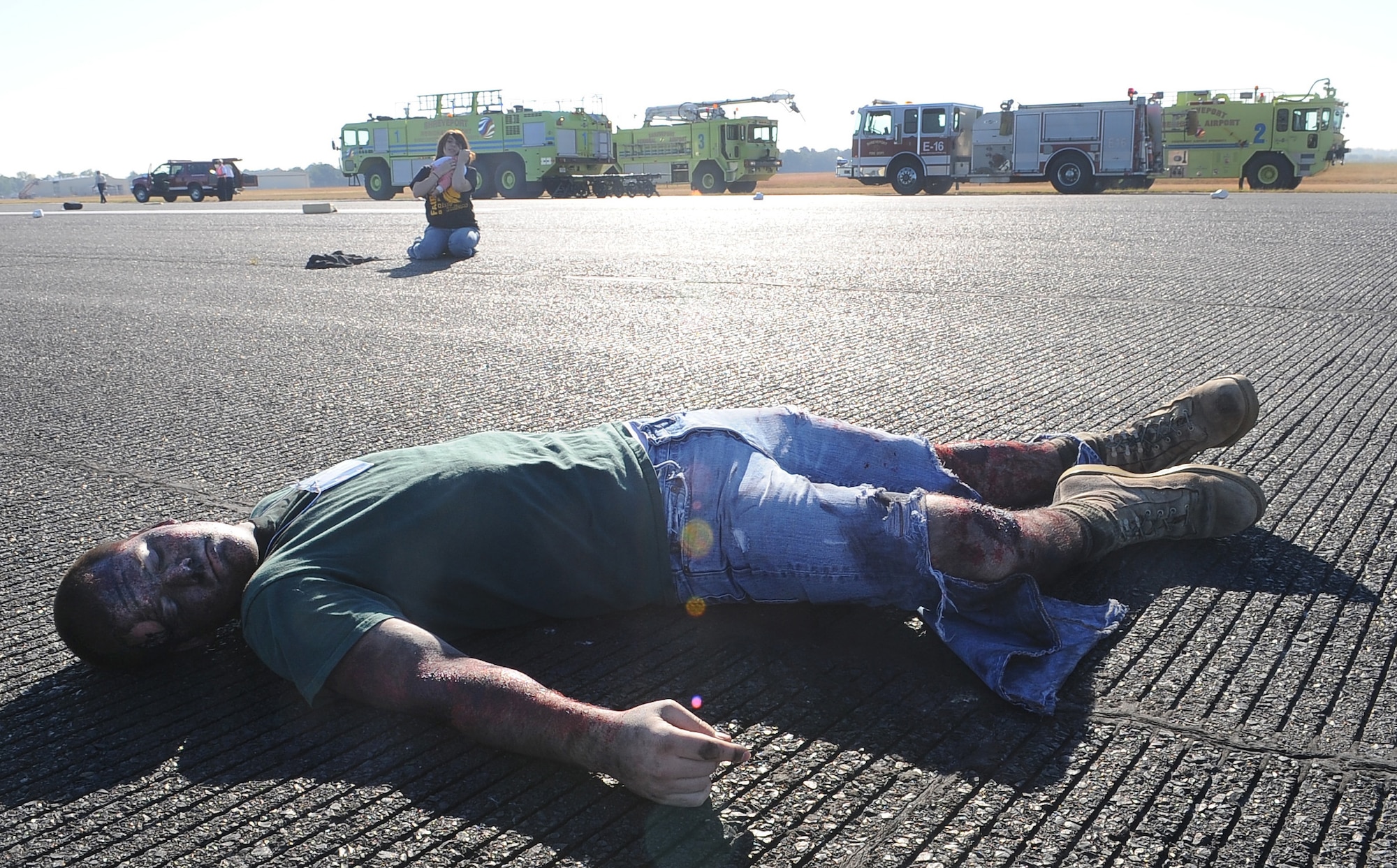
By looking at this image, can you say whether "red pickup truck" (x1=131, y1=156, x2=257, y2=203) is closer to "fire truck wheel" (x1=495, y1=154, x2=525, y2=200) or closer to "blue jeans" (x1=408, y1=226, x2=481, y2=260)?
"fire truck wheel" (x1=495, y1=154, x2=525, y2=200)

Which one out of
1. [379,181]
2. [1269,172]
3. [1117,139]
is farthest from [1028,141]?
[379,181]

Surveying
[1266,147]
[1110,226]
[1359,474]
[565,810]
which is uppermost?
[1266,147]

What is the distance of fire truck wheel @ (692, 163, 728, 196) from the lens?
32969mm

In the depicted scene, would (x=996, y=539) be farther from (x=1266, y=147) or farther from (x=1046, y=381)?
(x=1266, y=147)

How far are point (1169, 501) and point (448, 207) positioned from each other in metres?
8.34

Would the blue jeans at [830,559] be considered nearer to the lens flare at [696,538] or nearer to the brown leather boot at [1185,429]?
the lens flare at [696,538]

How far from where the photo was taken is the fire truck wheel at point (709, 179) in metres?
33.0

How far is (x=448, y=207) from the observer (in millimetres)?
9734

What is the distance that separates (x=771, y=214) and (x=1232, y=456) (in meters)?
14.2

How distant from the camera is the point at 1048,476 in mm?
2695

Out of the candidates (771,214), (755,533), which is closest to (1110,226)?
(771,214)

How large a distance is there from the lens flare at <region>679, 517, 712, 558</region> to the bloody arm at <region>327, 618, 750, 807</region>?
444mm

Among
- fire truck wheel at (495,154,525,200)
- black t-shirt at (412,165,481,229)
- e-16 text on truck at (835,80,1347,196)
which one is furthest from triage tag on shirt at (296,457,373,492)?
fire truck wheel at (495,154,525,200)

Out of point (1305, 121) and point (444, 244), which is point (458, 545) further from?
point (1305, 121)
